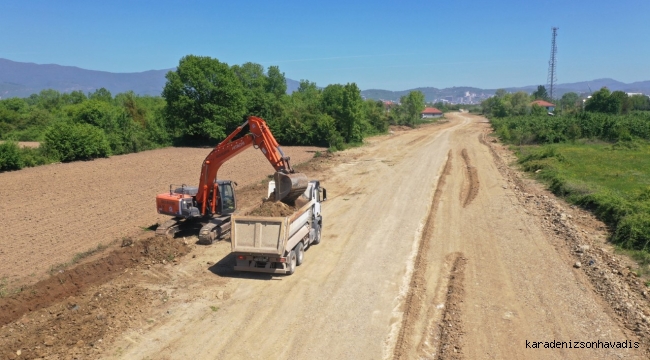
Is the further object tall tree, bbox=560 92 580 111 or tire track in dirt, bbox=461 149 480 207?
tall tree, bbox=560 92 580 111

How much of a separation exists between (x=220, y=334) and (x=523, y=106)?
107 m

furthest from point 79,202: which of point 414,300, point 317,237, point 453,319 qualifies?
point 453,319

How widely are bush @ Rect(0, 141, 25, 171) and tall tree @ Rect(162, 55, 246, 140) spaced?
19.8 m

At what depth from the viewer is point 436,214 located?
2191 centimetres

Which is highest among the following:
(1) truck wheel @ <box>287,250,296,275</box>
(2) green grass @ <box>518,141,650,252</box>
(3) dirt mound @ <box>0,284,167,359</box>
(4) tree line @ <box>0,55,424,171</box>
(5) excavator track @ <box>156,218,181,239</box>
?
(4) tree line @ <box>0,55,424,171</box>

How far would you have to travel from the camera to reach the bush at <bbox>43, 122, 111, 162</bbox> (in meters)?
40.3

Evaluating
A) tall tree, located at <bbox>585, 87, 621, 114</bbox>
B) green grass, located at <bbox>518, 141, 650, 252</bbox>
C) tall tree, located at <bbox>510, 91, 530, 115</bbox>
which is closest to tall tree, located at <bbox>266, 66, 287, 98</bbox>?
green grass, located at <bbox>518, 141, 650, 252</bbox>

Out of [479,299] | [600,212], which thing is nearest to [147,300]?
[479,299]

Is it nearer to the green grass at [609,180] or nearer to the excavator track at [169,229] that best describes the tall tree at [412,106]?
the green grass at [609,180]

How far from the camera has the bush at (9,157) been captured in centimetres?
3491

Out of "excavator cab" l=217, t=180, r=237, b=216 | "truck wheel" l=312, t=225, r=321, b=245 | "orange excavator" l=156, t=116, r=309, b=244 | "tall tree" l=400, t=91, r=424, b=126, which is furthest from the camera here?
"tall tree" l=400, t=91, r=424, b=126

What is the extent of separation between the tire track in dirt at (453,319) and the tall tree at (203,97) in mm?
43934

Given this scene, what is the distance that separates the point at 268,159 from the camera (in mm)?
16109

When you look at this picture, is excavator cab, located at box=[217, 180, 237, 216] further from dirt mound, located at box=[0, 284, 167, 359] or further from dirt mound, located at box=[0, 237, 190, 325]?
dirt mound, located at box=[0, 284, 167, 359]
